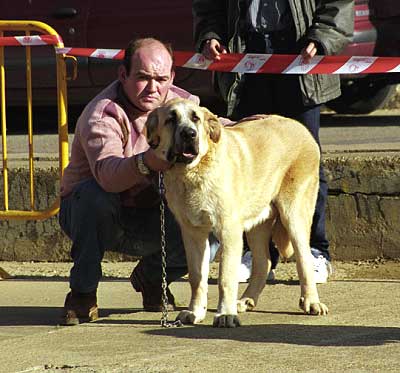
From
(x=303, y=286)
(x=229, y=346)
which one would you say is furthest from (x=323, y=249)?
(x=229, y=346)

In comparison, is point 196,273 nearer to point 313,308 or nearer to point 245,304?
point 245,304

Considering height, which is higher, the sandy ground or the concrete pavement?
the concrete pavement

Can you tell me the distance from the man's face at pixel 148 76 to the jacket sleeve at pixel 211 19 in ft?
3.37

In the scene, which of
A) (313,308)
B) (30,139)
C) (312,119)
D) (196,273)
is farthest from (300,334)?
(30,139)

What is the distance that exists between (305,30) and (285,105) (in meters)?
0.42

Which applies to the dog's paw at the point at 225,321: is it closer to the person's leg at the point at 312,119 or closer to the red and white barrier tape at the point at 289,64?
the person's leg at the point at 312,119

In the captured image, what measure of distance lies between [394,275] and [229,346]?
2.18m

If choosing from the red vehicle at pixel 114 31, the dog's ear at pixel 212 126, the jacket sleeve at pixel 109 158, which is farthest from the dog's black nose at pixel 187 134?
the red vehicle at pixel 114 31

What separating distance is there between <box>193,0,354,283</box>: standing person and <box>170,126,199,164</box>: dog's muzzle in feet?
→ 4.73

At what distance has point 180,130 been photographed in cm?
525

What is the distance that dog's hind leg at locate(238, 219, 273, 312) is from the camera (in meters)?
6.08

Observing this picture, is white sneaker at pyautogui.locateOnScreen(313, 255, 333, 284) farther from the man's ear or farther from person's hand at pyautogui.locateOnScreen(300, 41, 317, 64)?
the man's ear

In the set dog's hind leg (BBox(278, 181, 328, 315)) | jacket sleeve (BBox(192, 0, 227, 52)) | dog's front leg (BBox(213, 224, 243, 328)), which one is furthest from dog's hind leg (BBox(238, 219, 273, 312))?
jacket sleeve (BBox(192, 0, 227, 52))

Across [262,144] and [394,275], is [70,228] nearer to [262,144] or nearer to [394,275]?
[262,144]
